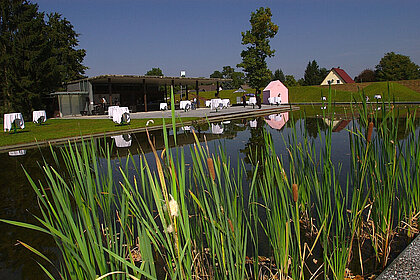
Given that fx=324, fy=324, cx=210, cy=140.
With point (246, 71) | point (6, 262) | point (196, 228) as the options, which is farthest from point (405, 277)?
point (246, 71)

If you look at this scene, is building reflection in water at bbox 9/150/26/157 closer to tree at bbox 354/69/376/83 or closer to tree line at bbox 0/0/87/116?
tree line at bbox 0/0/87/116

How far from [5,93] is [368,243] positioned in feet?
82.0

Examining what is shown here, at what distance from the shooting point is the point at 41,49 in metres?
22.0

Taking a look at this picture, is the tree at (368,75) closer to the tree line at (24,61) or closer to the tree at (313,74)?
the tree at (313,74)

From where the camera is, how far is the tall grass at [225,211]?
1.28m

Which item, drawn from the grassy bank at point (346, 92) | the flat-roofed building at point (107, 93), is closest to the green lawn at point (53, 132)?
Answer: the flat-roofed building at point (107, 93)

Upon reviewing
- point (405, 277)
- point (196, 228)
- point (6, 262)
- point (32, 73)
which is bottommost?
point (6, 262)

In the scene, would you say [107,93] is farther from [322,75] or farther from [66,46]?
[322,75]

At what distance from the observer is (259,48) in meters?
31.1

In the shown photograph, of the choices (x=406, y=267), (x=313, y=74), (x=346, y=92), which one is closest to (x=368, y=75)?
(x=313, y=74)

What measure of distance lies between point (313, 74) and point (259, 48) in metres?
34.1

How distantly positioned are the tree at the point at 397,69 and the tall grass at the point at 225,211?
4933 cm

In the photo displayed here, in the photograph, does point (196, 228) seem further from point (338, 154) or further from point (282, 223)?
point (338, 154)

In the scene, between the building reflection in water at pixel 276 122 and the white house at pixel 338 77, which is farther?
the white house at pixel 338 77
